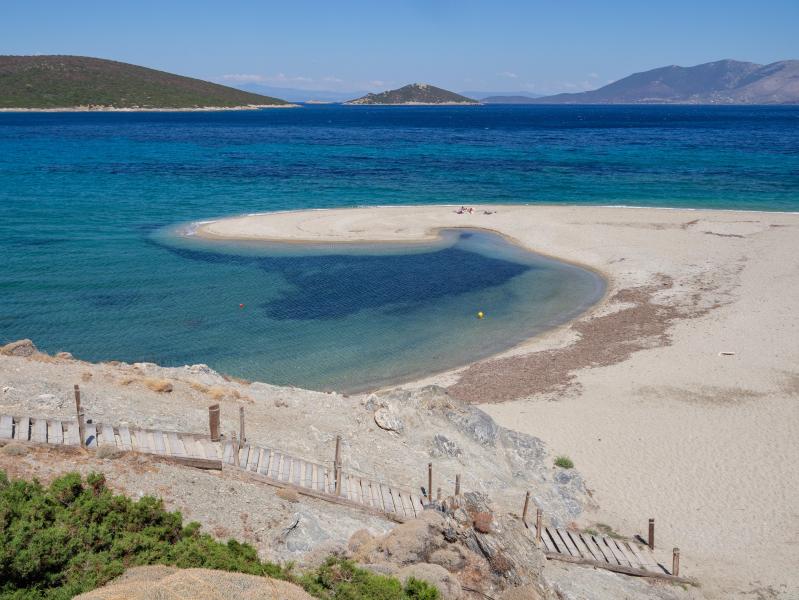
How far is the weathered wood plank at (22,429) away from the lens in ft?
45.6

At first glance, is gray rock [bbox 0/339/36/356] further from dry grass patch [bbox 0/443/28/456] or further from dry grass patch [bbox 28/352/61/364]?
dry grass patch [bbox 0/443/28/456]

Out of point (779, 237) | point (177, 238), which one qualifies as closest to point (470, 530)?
point (177, 238)

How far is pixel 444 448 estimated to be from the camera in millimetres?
18844

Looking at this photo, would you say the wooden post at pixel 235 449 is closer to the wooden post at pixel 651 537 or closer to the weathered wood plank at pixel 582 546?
the weathered wood plank at pixel 582 546

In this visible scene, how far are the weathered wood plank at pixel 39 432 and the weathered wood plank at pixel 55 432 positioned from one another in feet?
0.25

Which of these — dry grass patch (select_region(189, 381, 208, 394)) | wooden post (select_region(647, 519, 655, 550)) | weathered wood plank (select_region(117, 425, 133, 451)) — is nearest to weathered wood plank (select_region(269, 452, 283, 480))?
weathered wood plank (select_region(117, 425, 133, 451))

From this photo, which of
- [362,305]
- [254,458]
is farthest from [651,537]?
[362,305]

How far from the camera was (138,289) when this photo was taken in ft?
119

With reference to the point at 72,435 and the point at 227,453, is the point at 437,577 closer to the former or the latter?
the point at 227,453

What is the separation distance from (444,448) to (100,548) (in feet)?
33.5

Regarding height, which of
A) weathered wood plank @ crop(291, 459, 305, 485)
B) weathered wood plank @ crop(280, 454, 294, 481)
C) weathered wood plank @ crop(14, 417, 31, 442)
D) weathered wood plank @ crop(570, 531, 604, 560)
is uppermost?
weathered wood plank @ crop(14, 417, 31, 442)

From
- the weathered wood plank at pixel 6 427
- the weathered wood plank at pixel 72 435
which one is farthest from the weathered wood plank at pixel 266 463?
the weathered wood plank at pixel 6 427

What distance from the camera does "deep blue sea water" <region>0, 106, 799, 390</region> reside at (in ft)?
95.4

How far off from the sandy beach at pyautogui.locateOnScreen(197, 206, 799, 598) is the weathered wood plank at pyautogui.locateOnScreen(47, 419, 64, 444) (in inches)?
509
